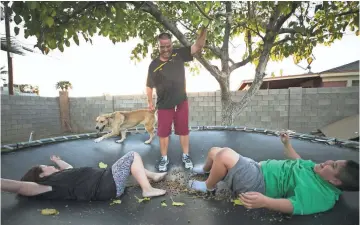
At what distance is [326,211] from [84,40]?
138cm

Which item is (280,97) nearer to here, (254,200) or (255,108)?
(255,108)

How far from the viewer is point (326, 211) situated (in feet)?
2.90

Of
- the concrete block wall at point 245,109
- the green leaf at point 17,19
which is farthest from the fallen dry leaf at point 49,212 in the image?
the concrete block wall at point 245,109

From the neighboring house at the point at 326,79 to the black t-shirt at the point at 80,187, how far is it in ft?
13.8

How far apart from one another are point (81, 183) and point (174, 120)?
69cm

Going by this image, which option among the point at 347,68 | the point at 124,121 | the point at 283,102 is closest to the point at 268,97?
the point at 283,102

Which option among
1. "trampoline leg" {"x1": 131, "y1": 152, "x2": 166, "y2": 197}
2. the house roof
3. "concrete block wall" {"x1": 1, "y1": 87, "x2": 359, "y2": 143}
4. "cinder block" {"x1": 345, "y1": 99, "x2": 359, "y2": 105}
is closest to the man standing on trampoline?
"trampoline leg" {"x1": 131, "y1": 152, "x2": 166, "y2": 197}

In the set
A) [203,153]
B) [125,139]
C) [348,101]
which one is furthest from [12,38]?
[348,101]

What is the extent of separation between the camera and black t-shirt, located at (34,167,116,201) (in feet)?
3.53

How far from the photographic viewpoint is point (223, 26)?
5.21ft

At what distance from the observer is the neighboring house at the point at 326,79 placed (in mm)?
4223

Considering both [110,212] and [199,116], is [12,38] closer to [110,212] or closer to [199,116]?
[110,212]

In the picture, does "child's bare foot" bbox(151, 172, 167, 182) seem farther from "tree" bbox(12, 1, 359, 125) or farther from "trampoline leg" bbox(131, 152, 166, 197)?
"tree" bbox(12, 1, 359, 125)

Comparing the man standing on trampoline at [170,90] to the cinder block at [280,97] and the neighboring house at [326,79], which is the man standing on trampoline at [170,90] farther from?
the neighboring house at [326,79]
